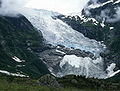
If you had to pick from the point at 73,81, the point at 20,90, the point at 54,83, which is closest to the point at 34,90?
the point at 20,90

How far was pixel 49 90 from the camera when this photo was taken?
80.0 ft

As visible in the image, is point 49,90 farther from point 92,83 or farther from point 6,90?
point 92,83

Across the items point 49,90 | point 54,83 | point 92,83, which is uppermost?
point 49,90

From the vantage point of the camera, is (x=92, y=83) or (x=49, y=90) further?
(x=92, y=83)

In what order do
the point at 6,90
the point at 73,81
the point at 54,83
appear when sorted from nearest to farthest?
the point at 6,90
the point at 54,83
the point at 73,81

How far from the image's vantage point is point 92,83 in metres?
80.4

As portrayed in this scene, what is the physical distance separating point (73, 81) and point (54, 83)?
2708 centimetres

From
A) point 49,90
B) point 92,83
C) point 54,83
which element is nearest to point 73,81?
point 92,83

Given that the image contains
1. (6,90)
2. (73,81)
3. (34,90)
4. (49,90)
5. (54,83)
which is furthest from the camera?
(73,81)

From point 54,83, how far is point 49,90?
2933 centimetres

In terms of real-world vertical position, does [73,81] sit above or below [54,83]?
below

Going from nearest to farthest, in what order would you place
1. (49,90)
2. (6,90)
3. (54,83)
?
(6,90) → (49,90) → (54,83)

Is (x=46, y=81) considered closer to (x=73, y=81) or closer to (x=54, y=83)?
(x=54, y=83)

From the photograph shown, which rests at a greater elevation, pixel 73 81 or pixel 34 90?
pixel 34 90
